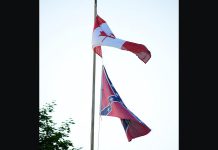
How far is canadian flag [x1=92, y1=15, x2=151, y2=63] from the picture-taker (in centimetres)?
1201

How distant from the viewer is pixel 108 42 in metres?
12.4

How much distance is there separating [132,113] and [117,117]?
0.50m

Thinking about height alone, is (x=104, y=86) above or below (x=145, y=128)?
above

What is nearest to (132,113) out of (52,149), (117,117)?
(117,117)

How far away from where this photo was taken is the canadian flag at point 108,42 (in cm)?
1201
